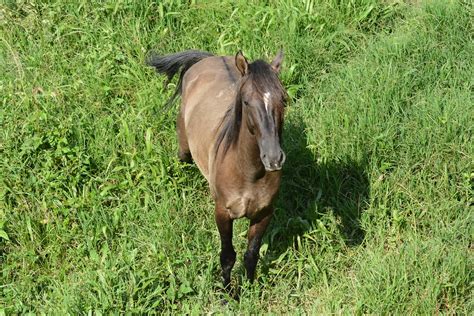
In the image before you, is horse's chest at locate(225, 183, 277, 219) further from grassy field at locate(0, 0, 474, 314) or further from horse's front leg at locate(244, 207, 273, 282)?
grassy field at locate(0, 0, 474, 314)

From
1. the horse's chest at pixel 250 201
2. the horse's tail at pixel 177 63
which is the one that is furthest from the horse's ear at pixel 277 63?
the horse's tail at pixel 177 63

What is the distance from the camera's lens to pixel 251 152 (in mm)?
4773

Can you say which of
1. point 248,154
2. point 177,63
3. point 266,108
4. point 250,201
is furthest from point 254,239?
point 177,63

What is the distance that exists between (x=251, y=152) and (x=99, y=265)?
1533 mm

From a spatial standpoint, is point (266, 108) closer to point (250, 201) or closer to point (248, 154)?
point (248, 154)

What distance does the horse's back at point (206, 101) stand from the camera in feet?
18.4

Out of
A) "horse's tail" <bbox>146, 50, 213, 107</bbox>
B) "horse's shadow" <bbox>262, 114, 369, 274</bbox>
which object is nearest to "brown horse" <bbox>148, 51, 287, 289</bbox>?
"horse's tail" <bbox>146, 50, 213, 107</bbox>

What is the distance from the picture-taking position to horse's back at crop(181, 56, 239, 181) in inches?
220

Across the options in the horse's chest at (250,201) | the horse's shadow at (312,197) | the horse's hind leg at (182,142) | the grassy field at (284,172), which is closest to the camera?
the horse's chest at (250,201)

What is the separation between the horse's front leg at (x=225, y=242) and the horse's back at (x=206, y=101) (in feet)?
1.35

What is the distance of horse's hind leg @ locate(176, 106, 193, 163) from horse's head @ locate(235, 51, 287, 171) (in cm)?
175

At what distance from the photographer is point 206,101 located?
230 inches

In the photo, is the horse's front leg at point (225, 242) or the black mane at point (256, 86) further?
the horse's front leg at point (225, 242)

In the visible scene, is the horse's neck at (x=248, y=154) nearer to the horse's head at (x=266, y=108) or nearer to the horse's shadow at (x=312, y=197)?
the horse's head at (x=266, y=108)
